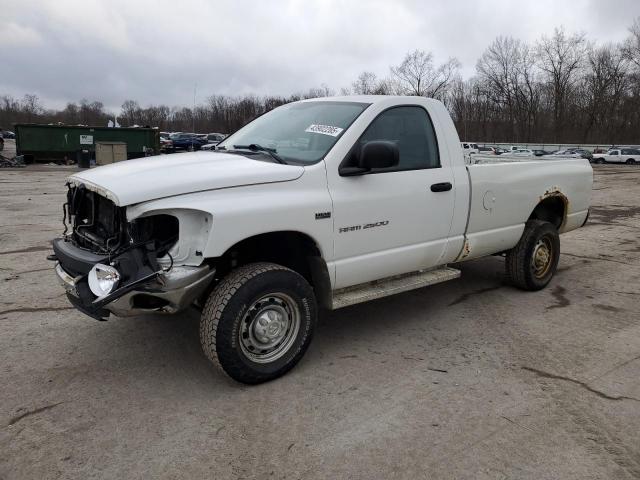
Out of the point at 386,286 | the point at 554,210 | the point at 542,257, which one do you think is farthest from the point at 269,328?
the point at 554,210

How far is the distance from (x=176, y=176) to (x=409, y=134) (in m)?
2.07

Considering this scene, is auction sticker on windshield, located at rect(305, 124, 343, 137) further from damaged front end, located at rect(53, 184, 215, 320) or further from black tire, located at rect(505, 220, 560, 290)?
black tire, located at rect(505, 220, 560, 290)

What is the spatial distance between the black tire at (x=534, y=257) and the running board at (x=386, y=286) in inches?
48.4

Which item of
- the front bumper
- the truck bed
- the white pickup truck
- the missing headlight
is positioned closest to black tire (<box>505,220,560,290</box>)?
the truck bed

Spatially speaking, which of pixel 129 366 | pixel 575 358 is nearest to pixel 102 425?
pixel 129 366

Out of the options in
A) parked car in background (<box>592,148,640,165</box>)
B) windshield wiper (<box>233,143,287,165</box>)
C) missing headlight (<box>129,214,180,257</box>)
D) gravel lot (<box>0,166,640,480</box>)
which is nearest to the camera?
gravel lot (<box>0,166,640,480</box>)

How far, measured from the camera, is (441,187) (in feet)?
14.4

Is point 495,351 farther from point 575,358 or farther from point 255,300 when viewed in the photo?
point 255,300

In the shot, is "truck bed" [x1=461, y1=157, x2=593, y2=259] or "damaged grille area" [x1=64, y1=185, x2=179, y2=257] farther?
"truck bed" [x1=461, y1=157, x2=593, y2=259]

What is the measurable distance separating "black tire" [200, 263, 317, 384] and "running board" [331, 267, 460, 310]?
1.12ft

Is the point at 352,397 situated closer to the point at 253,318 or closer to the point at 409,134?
the point at 253,318

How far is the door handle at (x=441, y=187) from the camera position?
434 centimetres

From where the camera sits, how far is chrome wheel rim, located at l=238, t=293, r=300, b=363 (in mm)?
3455

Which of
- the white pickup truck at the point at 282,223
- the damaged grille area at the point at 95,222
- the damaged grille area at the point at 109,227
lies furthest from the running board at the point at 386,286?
the damaged grille area at the point at 95,222
